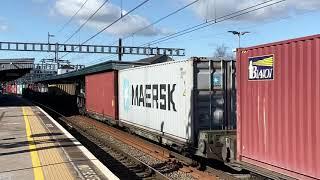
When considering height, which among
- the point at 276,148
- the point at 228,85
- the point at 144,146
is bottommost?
the point at 144,146

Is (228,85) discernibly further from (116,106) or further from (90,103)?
(90,103)

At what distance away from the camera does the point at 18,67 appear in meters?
59.5

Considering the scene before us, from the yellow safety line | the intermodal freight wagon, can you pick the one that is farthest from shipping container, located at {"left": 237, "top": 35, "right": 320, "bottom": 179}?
the yellow safety line

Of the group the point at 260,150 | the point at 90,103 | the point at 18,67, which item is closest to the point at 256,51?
the point at 260,150

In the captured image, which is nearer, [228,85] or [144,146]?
[228,85]

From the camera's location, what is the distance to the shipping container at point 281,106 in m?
7.85

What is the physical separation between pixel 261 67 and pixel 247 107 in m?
0.98

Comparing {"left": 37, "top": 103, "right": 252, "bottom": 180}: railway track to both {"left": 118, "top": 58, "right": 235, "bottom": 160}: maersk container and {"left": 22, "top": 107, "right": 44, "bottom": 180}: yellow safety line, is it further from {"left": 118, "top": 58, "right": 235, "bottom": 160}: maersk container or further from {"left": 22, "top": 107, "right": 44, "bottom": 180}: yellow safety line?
{"left": 22, "top": 107, "right": 44, "bottom": 180}: yellow safety line

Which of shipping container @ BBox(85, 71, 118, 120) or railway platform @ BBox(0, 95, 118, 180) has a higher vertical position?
shipping container @ BBox(85, 71, 118, 120)

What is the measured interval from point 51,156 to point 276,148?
6727 mm

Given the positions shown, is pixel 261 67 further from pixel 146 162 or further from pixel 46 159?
pixel 146 162

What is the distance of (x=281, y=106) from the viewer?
866 centimetres

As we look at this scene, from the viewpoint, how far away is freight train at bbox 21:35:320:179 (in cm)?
800

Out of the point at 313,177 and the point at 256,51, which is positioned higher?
the point at 256,51
